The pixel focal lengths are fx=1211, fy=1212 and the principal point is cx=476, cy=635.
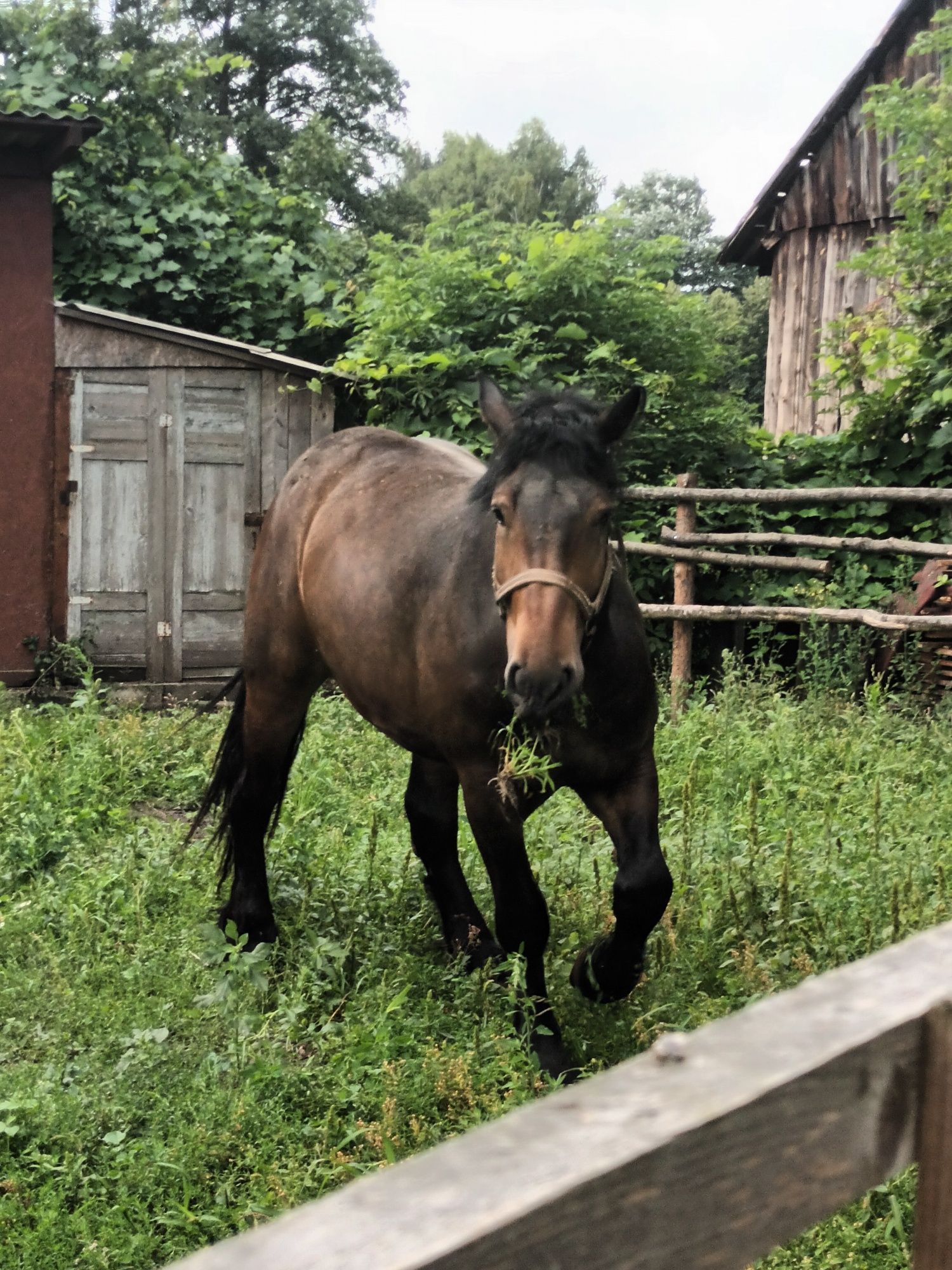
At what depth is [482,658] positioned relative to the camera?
3500 millimetres

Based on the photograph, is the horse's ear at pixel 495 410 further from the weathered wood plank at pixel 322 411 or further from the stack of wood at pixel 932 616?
the weathered wood plank at pixel 322 411

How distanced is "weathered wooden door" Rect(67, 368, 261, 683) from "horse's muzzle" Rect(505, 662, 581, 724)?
7.30 meters

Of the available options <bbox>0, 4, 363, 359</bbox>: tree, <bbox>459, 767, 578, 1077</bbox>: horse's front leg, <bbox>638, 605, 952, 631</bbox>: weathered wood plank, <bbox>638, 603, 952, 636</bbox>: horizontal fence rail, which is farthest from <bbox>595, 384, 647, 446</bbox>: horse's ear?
<bbox>0, 4, 363, 359</bbox>: tree

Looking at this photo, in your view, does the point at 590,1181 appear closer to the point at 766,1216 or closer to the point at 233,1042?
the point at 766,1216

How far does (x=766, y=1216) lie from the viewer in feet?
2.97

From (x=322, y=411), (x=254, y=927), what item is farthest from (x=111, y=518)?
(x=254, y=927)

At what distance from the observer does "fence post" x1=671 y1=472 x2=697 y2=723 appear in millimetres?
8328

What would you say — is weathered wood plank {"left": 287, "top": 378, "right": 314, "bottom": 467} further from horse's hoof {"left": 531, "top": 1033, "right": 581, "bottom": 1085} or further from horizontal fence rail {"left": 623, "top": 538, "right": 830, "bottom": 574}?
horse's hoof {"left": 531, "top": 1033, "right": 581, "bottom": 1085}

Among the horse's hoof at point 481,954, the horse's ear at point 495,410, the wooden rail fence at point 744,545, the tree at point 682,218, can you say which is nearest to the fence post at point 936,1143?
the horse's ear at point 495,410

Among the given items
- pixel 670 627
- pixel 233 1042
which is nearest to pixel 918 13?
pixel 670 627

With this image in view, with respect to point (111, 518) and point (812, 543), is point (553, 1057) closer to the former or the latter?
point (812, 543)

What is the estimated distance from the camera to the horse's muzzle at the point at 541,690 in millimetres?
2857

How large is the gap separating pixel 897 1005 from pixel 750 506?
8.10 meters

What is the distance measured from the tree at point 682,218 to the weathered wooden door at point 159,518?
1367 inches
